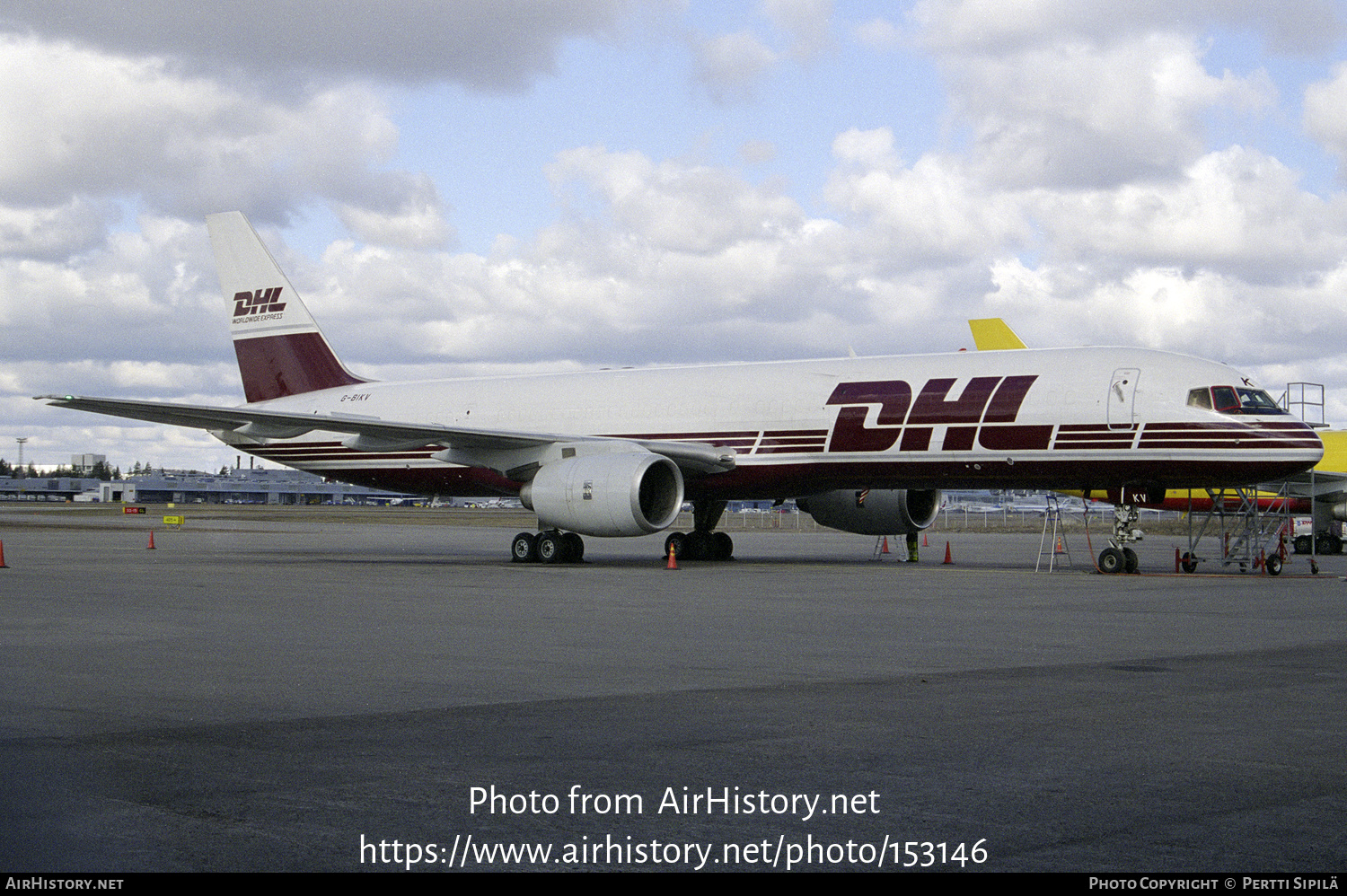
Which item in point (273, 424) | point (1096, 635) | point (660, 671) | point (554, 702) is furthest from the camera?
point (273, 424)

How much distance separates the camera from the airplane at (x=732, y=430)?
21359mm

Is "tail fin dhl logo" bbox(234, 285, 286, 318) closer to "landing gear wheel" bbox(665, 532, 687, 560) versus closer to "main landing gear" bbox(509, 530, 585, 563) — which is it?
"main landing gear" bbox(509, 530, 585, 563)

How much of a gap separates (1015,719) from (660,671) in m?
2.98

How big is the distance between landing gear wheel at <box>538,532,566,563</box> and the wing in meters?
1.52

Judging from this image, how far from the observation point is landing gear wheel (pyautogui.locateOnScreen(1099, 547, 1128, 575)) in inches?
877

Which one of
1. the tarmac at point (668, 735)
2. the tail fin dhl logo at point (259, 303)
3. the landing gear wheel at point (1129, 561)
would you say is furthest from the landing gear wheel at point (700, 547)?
the tarmac at point (668, 735)

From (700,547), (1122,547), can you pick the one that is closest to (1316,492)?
(1122,547)

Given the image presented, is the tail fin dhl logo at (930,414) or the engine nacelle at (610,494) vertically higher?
the tail fin dhl logo at (930,414)

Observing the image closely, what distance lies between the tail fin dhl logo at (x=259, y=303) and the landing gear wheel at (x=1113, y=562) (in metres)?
19.3

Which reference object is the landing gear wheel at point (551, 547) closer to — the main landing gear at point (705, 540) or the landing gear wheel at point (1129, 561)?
the main landing gear at point (705, 540)

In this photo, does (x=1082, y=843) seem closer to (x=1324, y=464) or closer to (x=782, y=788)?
(x=782, y=788)

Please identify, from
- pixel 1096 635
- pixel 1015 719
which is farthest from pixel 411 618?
pixel 1015 719

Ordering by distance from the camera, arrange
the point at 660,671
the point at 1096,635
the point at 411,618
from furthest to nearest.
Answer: the point at 411,618 < the point at 1096,635 < the point at 660,671
